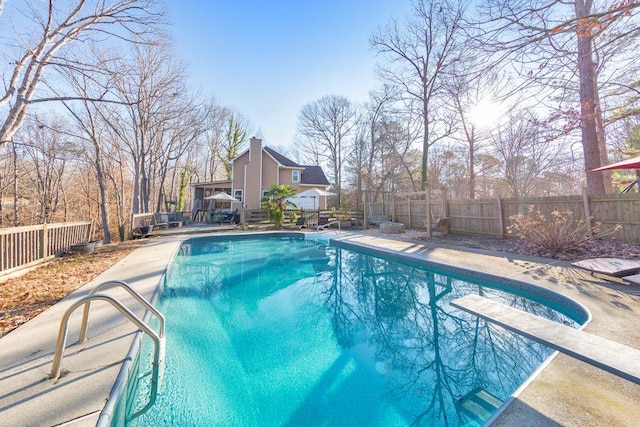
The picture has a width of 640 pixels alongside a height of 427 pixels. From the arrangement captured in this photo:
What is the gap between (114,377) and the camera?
90.7 inches

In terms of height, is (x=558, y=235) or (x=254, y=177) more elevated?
(x=254, y=177)

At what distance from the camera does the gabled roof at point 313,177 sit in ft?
79.9

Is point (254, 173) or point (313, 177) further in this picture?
point (313, 177)

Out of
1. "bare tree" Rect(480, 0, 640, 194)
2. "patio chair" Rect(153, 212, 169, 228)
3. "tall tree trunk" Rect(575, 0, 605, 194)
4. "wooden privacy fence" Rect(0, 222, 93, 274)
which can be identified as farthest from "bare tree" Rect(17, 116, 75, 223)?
"tall tree trunk" Rect(575, 0, 605, 194)

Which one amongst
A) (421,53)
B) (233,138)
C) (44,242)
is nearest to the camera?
(44,242)

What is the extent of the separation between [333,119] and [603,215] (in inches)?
964

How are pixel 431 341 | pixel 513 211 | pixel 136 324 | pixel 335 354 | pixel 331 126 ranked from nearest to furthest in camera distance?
pixel 136 324 → pixel 335 354 → pixel 431 341 → pixel 513 211 → pixel 331 126

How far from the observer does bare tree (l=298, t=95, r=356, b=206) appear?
2781 cm

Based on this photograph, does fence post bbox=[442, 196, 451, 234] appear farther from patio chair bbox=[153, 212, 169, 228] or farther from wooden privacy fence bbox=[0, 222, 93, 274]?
patio chair bbox=[153, 212, 169, 228]

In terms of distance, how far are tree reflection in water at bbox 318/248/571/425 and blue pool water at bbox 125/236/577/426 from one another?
0.05ft

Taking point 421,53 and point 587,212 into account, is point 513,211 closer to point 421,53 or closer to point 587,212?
point 587,212

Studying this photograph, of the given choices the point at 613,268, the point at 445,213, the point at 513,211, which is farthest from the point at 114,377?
the point at 445,213

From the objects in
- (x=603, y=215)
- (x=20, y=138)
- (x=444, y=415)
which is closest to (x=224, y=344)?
(x=444, y=415)

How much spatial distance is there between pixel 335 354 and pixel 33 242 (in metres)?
8.28
